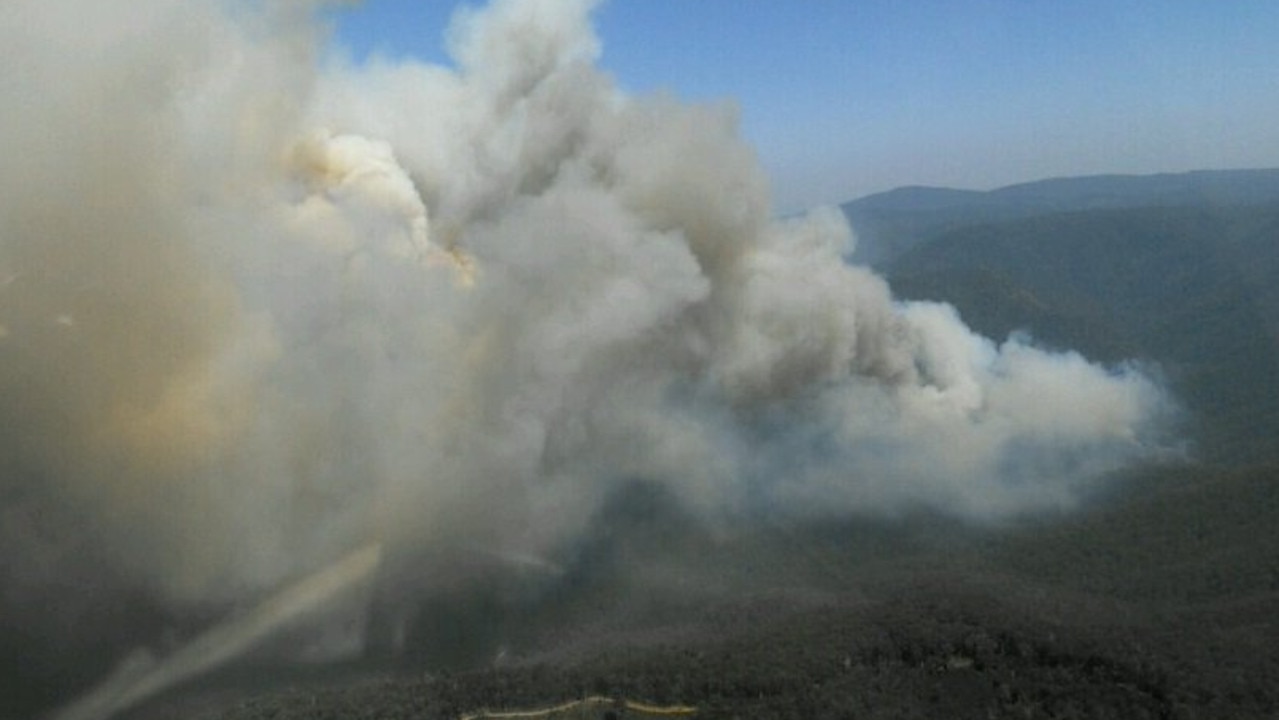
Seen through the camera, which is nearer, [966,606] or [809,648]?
[809,648]

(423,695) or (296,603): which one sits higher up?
(296,603)

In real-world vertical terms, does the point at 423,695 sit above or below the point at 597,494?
below

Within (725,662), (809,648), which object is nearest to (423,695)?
(725,662)

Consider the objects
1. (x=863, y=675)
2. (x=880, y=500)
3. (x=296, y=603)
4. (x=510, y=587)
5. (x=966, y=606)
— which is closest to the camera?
(x=863, y=675)

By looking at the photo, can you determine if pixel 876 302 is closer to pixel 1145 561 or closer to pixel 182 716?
pixel 1145 561

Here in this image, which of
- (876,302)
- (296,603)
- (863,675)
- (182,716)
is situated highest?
(876,302)

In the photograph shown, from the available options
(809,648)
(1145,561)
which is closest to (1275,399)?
(1145,561)

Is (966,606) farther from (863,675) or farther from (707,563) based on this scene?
(707,563)

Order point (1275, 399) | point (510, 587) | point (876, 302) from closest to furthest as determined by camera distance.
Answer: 1. point (510, 587)
2. point (876, 302)
3. point (1275, 399)

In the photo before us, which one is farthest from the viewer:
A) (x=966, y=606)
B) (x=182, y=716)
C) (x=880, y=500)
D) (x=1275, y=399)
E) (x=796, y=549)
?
(x=1275, y=399)
